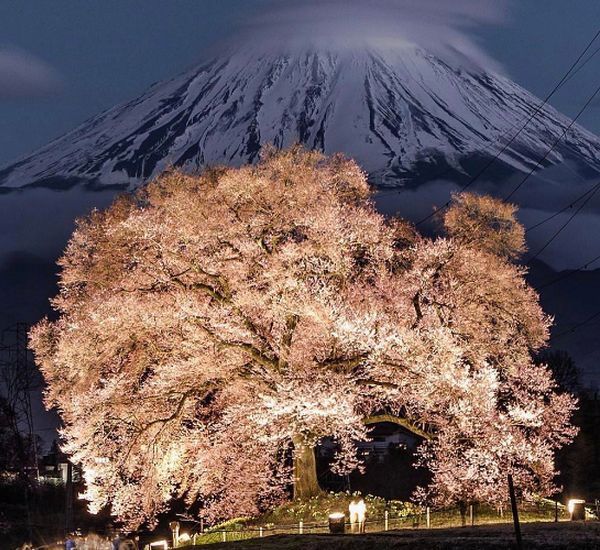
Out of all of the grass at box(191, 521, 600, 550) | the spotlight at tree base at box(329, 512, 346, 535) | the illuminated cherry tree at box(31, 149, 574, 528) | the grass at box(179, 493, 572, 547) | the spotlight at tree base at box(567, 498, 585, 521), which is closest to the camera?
the grass at box(191, 521, 600, 550)

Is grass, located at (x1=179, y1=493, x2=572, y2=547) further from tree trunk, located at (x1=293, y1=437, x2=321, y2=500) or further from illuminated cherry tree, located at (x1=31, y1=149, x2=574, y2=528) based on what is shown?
illuminated cherry tree, located at (x1=31, y1=149, x2=574, y2=528)

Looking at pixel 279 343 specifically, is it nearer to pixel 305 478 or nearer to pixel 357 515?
pixel 305 478

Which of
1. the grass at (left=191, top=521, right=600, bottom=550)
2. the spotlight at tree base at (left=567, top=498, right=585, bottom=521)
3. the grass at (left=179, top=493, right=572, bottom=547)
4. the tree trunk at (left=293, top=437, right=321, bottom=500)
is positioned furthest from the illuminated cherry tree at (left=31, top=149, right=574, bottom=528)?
the grass at (left=191, top=521, right=600, bottom=550)

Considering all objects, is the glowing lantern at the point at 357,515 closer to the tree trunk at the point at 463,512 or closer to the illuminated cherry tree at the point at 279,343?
the illuminated cherry tree at the point at 279,343

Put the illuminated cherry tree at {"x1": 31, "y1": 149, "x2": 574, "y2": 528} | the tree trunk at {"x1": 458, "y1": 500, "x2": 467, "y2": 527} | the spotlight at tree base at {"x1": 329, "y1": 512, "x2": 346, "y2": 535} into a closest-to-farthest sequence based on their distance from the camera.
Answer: the spotlight at tree base at {"x1": 329, "y1": 512, "x2": 346, "y2": 535} → the tree trunk at {"x1": 458, "y1": 500, "x2": 467, "y2": 527} → the illuminated cherry tree at {"x1": 31, "y1": 149, "x2": 574, "y2": 528}

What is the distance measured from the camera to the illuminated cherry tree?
2009cm

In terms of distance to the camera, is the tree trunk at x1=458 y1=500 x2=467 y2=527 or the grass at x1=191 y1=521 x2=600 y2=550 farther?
the tree trunk at x1=458 y1=500 x2=467 y2=527

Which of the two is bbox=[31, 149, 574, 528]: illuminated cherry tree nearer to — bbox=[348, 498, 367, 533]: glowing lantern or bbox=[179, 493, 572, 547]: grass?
bbox=[179, 493, 572, 547]: grass

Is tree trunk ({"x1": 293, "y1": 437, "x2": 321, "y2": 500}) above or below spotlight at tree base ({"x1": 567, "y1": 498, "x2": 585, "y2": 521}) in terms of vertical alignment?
above

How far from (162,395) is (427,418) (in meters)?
6.64

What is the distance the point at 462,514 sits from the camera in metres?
19.4

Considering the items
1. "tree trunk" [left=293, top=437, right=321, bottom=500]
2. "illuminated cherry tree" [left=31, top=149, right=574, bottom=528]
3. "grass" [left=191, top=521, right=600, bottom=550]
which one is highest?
"illuminated cherry tree" [left=31, top=149, right=574, bottom=528]

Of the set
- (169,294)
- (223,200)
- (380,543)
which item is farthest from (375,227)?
(380,543)

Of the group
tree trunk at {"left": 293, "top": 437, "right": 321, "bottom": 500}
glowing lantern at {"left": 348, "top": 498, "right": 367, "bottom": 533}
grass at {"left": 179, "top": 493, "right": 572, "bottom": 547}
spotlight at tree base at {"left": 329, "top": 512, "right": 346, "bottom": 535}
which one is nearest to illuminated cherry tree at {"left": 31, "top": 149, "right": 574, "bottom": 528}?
tree trunk at {"left": 293, "top": 437, "right": 321, "bottom": 500}
